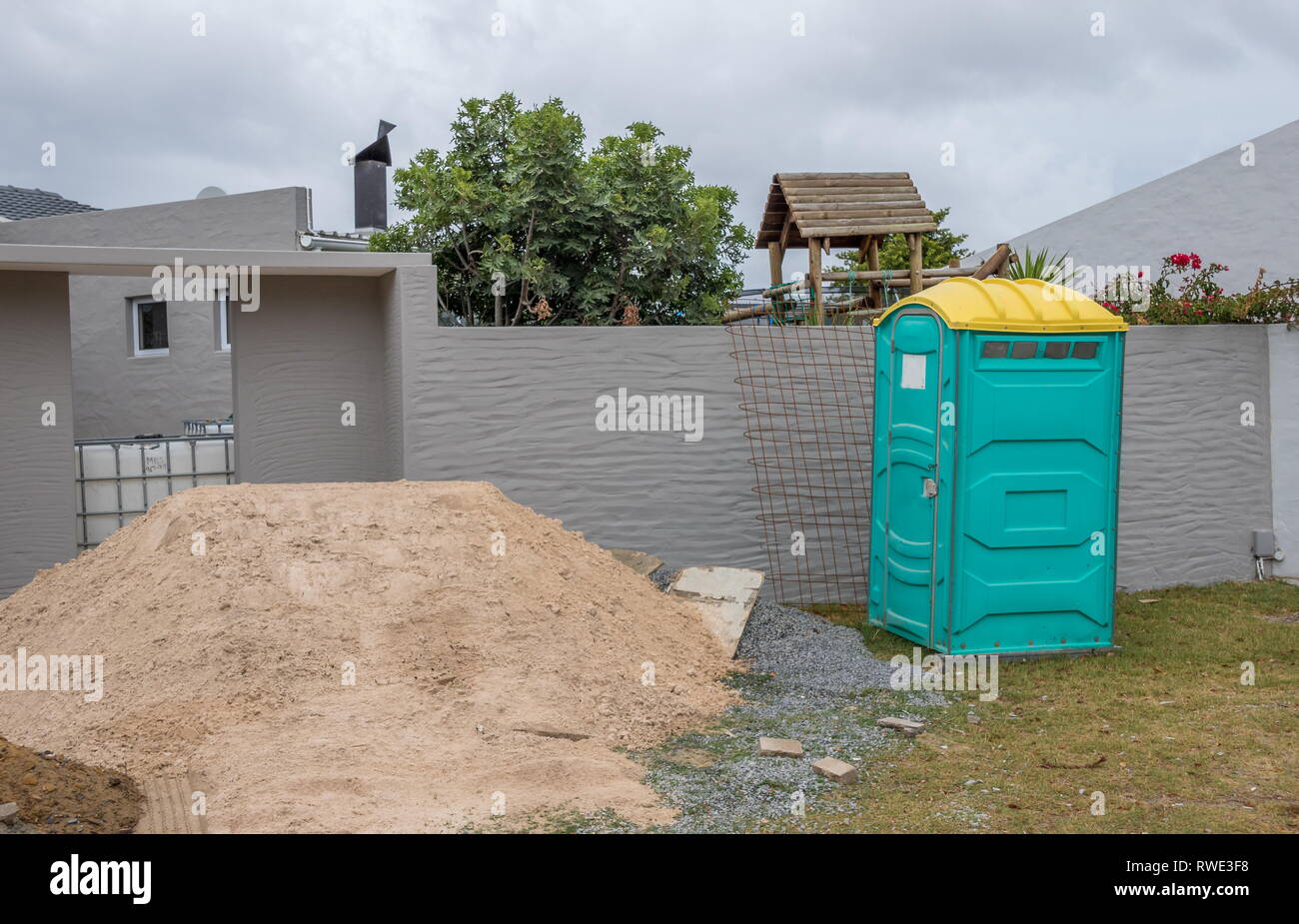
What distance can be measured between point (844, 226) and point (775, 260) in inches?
50.4

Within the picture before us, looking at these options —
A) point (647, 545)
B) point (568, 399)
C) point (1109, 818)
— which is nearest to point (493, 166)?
point (568, 399)

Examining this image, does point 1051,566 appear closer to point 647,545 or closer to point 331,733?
point 647,545

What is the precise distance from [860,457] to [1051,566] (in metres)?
2.48

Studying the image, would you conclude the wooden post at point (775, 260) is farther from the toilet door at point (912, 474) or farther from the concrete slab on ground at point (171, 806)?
the concrete slab on ground at point (171, 806)

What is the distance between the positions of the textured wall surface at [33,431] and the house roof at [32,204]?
12.1 metres

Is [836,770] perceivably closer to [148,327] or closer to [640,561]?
[640,561]

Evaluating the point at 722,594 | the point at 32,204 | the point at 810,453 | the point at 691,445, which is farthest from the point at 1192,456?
the point at 32,204

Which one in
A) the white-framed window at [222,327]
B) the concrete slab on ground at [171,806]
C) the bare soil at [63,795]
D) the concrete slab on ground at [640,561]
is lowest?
the concrete slab on ground at [171,806]

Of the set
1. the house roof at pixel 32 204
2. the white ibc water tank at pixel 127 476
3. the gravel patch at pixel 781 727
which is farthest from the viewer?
the house roof at pixel 32 204

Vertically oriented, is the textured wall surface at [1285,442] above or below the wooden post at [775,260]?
below

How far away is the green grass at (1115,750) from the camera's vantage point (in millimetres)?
4957

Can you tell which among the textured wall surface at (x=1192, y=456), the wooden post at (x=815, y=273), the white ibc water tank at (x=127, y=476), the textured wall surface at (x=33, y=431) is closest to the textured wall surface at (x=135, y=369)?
the white ibc water tank at (x=127, y=476)

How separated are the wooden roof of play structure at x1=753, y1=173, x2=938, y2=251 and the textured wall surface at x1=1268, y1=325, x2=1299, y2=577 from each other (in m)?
3.36

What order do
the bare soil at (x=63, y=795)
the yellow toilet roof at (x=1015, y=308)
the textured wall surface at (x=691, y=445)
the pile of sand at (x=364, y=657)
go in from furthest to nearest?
the textured wall surface at (x=691, y=445) < the yellow toilet roof at (x=1015, y=308) < the pile of sand at (x=364, y=657) < the bare soil at (x=63, y=795)
